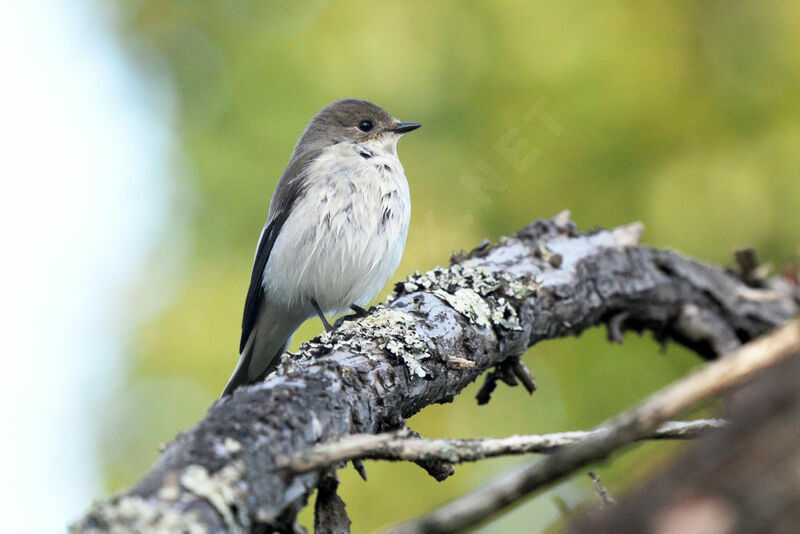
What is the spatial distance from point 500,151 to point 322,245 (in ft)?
4.56

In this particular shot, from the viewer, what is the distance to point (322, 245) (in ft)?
16.2

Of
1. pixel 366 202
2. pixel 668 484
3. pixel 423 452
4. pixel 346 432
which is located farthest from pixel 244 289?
pixel 668 484

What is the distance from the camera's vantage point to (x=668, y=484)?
1.30 metres

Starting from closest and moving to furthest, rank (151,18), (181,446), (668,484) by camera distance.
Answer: (668,484)
(181,446)
(151,18)

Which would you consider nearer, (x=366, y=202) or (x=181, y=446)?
(x=181, y=446)

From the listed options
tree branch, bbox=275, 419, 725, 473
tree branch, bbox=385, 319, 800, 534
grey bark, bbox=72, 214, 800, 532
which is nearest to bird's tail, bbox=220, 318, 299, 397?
grey bark, bbox=72, 214, 800, 532

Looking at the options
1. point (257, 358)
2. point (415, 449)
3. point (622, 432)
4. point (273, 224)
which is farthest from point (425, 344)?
point (273, 224)

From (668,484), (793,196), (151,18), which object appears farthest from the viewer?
(151,18)

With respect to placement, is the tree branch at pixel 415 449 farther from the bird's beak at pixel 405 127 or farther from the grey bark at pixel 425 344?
the bird's beak at pixel 405 127

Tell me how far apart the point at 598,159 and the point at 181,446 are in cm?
394

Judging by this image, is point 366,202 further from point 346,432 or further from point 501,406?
point 346,432

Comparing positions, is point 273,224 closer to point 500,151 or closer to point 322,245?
point 322,245

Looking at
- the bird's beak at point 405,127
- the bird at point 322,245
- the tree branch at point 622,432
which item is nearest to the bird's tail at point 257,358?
the bird at point 322,245

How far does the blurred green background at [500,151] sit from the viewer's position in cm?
519
